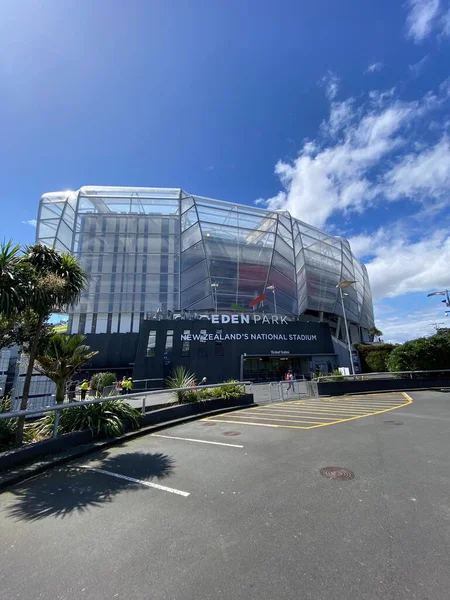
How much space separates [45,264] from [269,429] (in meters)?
7.46

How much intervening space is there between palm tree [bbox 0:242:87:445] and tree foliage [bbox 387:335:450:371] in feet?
70.6

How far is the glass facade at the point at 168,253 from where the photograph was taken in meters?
35.3

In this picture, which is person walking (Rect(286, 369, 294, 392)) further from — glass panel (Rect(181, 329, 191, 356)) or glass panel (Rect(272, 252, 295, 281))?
glass panel (Rect(272, 252, 295, 281))

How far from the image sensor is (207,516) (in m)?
3.54

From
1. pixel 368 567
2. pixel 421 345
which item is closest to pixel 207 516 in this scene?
pixel 368 567

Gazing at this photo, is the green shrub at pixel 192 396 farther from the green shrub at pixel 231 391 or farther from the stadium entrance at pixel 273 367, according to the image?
the stadium entrance at pixel 273 367

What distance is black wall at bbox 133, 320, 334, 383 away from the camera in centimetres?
2647

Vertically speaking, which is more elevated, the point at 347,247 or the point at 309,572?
the point at 347,247

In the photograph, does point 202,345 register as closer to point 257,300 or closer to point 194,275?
point 257,300

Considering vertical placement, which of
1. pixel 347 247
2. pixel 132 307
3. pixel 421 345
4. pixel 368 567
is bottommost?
pixel 368 567

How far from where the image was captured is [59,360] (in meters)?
8.02

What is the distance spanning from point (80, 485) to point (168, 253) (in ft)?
112

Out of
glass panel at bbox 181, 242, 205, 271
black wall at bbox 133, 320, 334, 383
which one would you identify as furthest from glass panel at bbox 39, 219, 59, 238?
black wall at bbox 133, 320, 334, 383

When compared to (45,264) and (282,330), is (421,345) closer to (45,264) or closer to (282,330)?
(282,330)
